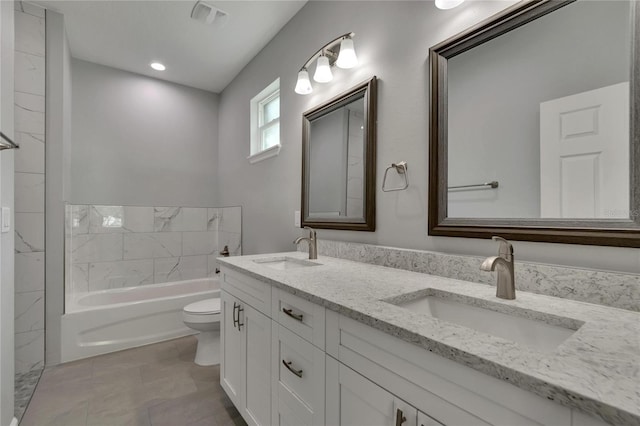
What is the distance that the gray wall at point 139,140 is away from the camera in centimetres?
285

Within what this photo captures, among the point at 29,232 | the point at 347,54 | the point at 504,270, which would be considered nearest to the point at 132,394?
the point at 29,232

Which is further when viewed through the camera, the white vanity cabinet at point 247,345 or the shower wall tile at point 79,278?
the shower wall tile at point 79,278

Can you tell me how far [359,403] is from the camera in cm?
81

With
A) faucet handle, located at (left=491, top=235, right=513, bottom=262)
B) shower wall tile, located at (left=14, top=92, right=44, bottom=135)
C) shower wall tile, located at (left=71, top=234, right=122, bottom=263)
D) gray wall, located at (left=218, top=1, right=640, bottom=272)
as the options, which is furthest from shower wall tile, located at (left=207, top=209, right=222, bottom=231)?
faucet handle, located at (left=491, top=235, right=513, bottom=262)

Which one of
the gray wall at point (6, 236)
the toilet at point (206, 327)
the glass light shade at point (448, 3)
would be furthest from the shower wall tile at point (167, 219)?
the glass light shade at point (448, 3)

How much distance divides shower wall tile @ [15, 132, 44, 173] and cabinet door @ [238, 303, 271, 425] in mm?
1997

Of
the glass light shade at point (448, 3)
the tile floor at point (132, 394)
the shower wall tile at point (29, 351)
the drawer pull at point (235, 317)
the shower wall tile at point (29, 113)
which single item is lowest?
the tile floor at point (132, 394)

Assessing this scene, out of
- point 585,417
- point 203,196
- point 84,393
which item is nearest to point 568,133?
point 585,417

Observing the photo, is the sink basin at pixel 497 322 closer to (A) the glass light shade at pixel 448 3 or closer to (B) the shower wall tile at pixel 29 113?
(A) the glass light shade at pixel 448 3

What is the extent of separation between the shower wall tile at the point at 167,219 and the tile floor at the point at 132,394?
132 cm

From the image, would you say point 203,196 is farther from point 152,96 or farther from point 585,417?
point 585,417

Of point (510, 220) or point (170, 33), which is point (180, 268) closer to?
point (170, 33)

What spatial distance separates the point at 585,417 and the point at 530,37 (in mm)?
1160

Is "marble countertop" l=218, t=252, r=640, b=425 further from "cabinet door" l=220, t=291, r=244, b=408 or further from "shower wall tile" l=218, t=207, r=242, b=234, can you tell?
"shower wall tile" l=218, t=207, r=242, b=234
